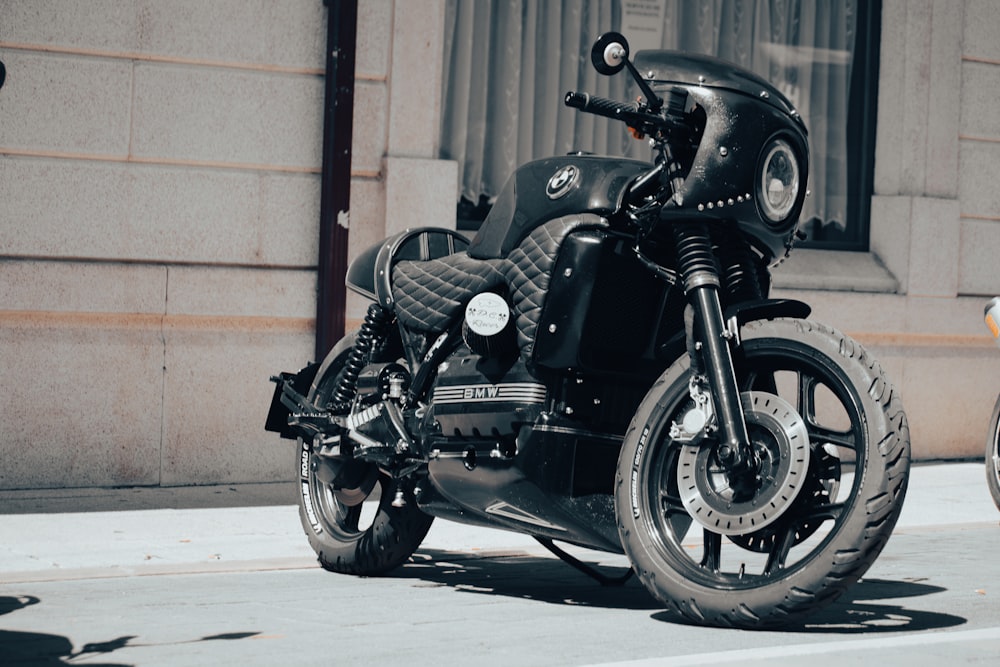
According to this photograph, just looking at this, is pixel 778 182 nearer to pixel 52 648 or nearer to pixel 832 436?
pixel 832 436

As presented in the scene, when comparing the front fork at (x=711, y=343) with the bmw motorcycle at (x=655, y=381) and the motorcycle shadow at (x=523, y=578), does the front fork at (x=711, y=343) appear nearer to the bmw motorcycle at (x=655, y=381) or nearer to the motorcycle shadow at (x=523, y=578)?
the bmw motorcycle at (x=655, y=381)

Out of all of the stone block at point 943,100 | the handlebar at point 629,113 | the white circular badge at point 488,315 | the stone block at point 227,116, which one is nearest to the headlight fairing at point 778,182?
the handlebar at point 629,113

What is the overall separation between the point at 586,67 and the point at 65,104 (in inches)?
→ 143

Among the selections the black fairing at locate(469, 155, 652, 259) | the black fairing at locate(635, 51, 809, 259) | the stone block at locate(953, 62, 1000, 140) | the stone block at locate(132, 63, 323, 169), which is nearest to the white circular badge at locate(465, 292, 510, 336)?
the black fairing at locate(469, 155, 652, 259)

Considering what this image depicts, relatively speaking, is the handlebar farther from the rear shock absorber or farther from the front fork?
the rear shock absorber

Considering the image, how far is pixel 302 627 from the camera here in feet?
16.1

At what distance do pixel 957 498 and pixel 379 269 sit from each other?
4.65 metres

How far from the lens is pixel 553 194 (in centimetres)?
544

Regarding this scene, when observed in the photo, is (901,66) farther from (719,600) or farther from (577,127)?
(719,600)

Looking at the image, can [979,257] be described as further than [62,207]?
Yes

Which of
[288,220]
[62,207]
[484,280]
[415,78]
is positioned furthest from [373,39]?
[484,280]

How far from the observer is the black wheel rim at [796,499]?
184 inches

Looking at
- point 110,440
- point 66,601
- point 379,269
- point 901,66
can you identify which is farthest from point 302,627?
point 901,66

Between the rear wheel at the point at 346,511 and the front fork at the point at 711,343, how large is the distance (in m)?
1.47
